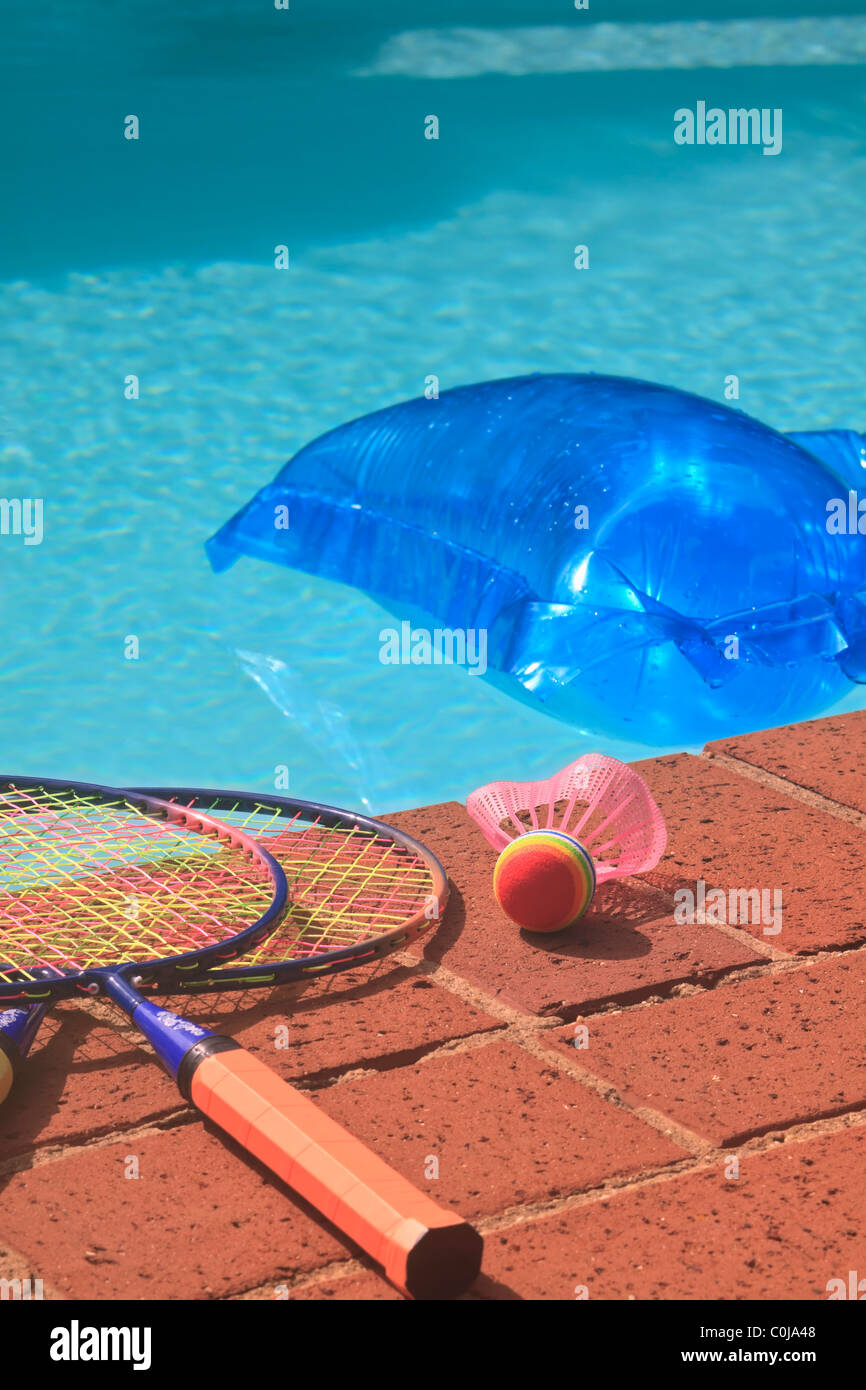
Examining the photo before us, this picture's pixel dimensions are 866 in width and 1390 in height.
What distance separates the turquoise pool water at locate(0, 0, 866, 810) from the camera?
177 inches

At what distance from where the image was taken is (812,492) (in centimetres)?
402

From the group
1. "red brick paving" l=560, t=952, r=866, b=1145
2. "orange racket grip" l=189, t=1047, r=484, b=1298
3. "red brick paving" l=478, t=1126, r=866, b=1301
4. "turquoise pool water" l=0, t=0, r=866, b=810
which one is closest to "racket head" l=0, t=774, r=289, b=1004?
"orange racket grip" l=189, t=1047, r=484, b=1298

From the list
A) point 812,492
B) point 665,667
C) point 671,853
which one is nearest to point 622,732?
point 665,667

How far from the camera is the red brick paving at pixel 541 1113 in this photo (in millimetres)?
1573

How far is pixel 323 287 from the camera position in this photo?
7812 millimetres

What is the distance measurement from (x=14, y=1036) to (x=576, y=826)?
100 centimetres

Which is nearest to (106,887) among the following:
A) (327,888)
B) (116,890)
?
(116,890)

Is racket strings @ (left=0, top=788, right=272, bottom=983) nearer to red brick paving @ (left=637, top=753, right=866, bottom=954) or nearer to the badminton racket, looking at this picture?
the badminton racket

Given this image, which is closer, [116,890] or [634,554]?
[116,890]

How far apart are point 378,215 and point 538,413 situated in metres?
4.91

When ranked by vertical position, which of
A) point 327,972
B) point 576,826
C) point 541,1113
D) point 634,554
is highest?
point 634,554

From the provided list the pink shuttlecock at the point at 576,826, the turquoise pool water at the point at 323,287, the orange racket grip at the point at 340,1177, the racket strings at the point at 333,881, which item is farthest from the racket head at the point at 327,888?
the turquoise pool water at the point at 323,287

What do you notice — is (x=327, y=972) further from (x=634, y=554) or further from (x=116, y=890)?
(x=634, y=554)

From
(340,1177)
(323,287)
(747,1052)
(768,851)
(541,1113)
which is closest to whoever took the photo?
(340,1177)
